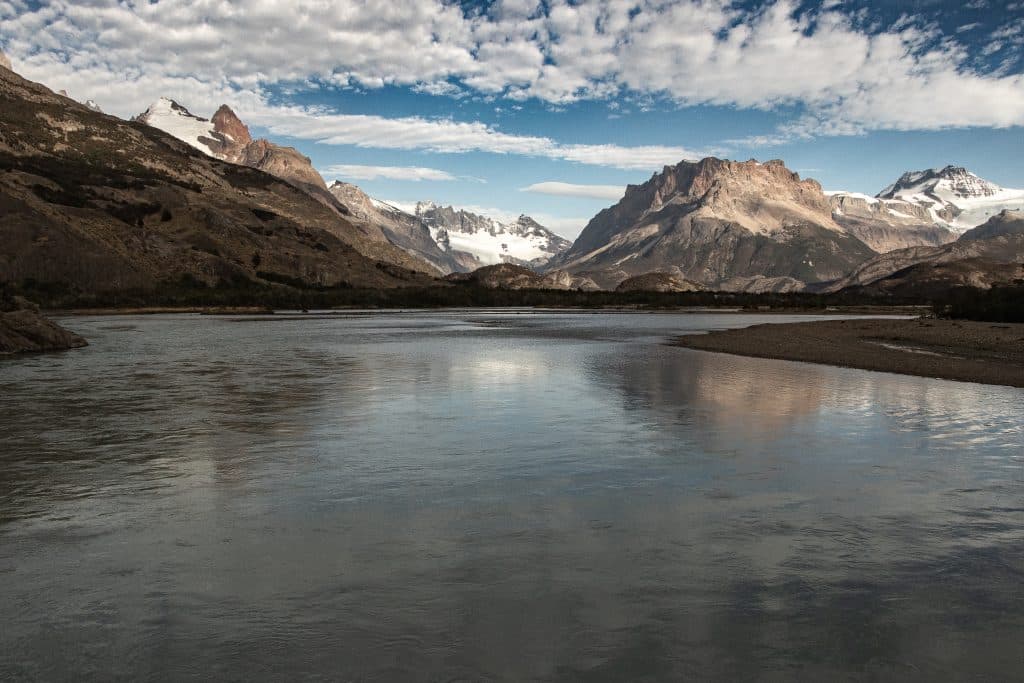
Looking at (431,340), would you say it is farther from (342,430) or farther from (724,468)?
(724,468)

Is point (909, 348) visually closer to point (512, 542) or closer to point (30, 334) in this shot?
point (512, 542)

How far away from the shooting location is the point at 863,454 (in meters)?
25.7

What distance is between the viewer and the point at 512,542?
16.5 meters

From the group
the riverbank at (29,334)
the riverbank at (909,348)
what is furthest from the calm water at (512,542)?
the riverbank at (29,334)

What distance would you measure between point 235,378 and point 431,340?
46370 millimetres

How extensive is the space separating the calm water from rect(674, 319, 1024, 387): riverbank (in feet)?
55.9

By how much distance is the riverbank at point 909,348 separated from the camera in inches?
2026

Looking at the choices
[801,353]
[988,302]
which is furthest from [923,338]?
[988,302]

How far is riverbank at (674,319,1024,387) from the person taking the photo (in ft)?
169

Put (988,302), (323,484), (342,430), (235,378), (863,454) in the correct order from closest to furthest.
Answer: (323,484) → (863,454) → (342,430) → (235,378) → (988,302)

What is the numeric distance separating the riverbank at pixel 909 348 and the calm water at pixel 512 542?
17029mm

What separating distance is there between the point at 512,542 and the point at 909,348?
65399 millimetres

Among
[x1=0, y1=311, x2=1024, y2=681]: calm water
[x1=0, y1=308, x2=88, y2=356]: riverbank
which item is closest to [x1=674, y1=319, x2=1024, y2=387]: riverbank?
[x1=0, y1=311, x2=1024, y2=681]: calm water

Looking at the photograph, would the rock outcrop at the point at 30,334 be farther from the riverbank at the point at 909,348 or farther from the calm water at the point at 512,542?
the riverbank at the point at 909,348
